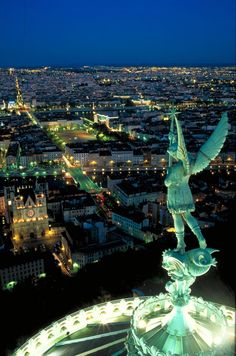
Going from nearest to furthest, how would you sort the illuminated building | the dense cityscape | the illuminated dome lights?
the illuminated dome lights < the dense cityscape < the illuminated building

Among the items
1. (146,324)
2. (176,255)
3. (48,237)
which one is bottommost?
(48,237)

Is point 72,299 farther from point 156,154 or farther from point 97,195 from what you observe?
point 156,154

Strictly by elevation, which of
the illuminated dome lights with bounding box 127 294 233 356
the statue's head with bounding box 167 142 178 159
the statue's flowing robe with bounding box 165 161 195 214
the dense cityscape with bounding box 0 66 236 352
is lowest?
the dense cityscape with bounding box 0 66 236 352

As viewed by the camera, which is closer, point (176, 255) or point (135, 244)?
point (176, 255)

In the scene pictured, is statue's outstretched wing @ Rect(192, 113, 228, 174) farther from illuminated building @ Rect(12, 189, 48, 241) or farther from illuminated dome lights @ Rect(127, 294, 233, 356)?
illuminated building @ Rect(12, 189, 48, 241)

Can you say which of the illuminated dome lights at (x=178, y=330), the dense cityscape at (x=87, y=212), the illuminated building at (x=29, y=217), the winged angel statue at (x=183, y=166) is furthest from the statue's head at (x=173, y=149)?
the illuminated building at (x=29, y=217)

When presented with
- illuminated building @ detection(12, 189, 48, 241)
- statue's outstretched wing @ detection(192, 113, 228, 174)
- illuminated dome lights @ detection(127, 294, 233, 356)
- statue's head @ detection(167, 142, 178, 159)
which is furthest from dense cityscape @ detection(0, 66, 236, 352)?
illuminated dome lights @ detection(127, 294, 233, 356)

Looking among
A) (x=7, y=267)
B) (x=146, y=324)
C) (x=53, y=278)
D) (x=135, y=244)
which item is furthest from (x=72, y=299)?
(x=146, y=324)

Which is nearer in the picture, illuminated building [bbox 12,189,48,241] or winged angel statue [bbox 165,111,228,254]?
winged angel statue [bbox 165,111,228,254]

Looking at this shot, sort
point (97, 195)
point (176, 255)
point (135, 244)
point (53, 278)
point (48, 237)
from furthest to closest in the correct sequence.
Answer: point (97, 195) < point (48, 237) < point (135, 244) < point (53, 278) < point (176, 255)
